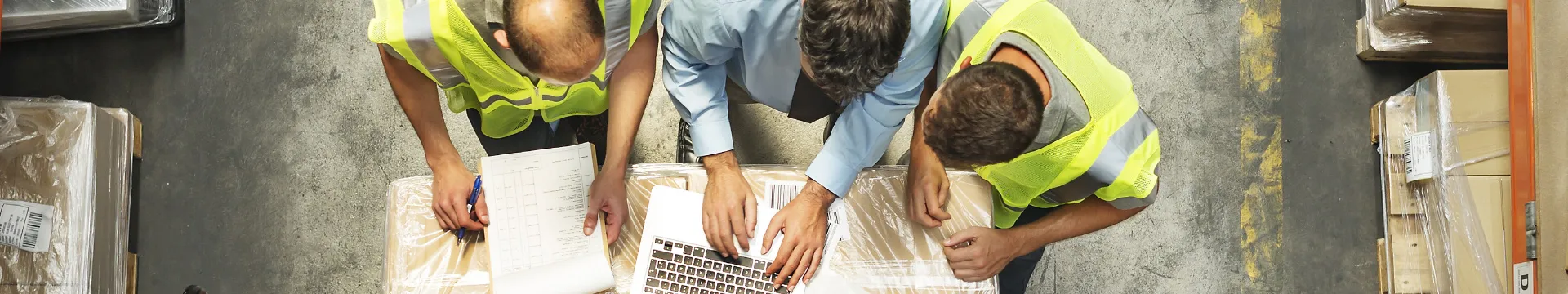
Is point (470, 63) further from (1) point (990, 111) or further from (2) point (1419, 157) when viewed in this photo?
(2) point (1419, 157)

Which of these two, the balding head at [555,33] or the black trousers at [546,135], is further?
the black trousers at [546,135]

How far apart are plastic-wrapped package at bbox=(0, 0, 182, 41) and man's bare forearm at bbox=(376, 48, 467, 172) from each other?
4.11ft

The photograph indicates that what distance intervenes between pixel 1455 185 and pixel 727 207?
6.14ft

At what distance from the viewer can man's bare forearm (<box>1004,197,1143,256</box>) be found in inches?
65.8

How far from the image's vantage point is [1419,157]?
224 centimetres

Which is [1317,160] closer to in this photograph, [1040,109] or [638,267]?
[1040,109]

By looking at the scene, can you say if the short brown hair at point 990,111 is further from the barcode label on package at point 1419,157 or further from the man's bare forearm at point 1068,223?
the barcode label on package at point 1419,157

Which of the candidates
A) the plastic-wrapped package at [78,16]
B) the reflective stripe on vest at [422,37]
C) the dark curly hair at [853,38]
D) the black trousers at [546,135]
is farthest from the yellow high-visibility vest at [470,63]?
the plastic-wrapped package at [78,16]

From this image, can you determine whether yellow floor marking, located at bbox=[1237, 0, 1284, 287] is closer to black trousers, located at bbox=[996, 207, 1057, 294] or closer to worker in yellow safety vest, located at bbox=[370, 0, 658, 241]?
black trousers, located at bbox=[996, 207, 1057, 294]

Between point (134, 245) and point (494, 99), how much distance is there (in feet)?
5.44

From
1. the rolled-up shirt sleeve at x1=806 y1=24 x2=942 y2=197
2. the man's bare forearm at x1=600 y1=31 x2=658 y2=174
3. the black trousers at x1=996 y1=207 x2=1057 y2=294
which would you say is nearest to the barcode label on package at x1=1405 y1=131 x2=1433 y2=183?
the black trousers at x1=996 y1=207 x2=1057 y2=294

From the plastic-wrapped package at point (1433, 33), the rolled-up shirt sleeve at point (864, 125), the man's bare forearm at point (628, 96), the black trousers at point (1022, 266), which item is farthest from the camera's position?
the plastic-wrapped package at point (1433, 33)

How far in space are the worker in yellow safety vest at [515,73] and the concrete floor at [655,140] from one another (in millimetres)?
797

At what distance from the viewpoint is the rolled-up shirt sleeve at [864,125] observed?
1.62 metres
